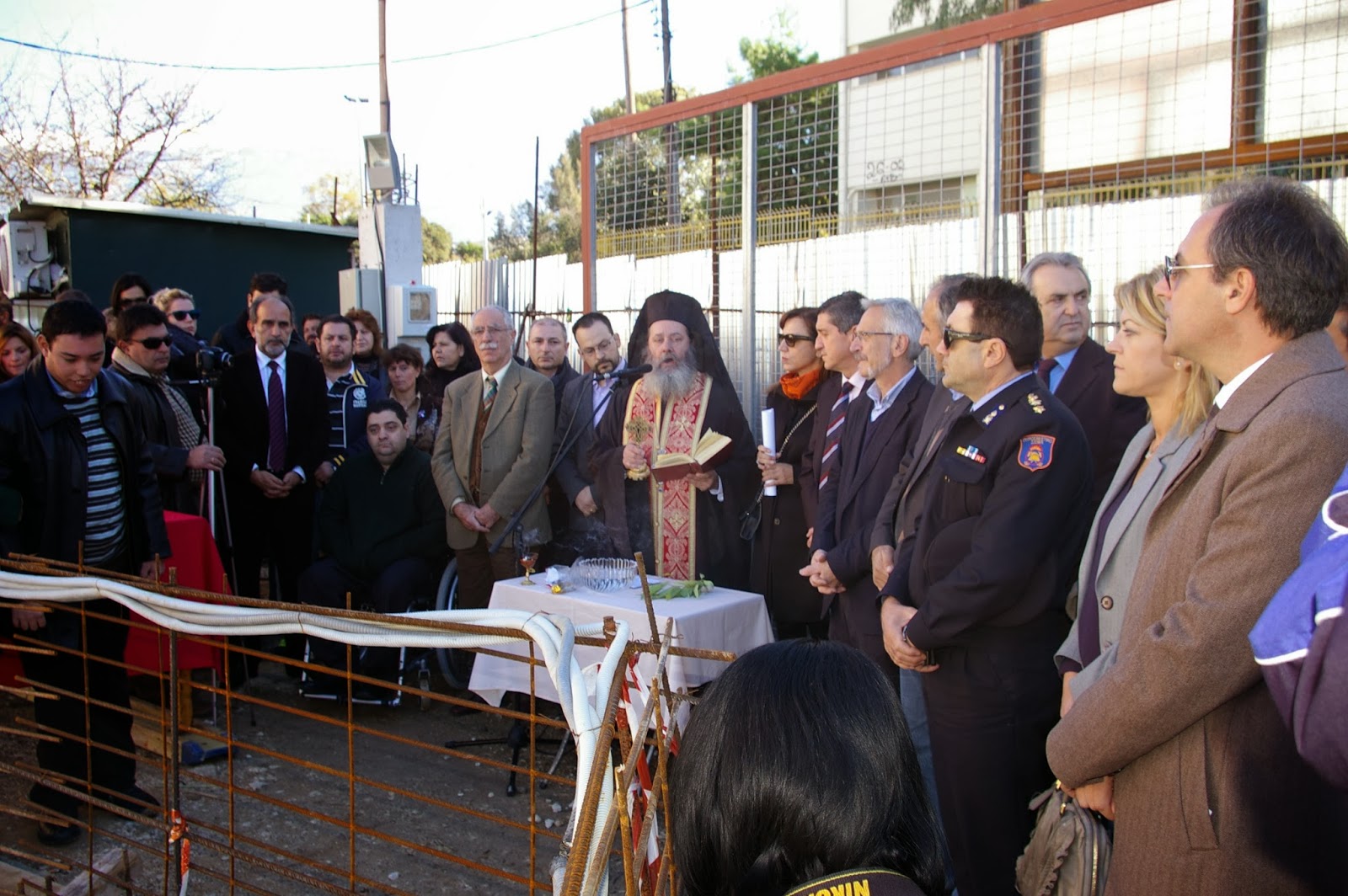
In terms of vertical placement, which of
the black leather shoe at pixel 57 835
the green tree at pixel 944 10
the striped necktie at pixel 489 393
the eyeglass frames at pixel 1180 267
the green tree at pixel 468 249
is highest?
the green tree at pixel 468 249

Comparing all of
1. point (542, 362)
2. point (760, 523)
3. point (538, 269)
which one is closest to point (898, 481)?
point (760, 523)

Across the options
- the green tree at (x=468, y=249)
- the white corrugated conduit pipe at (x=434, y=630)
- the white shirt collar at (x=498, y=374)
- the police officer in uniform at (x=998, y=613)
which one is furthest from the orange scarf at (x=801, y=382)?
the green tree at (x=468, y=249)

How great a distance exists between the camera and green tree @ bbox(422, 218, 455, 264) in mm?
53281

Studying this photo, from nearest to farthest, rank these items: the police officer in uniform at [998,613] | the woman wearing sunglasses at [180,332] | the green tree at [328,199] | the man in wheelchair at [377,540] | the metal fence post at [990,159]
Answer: the police officer in uniform at [998,613]
the metal fence post at [990,159]
the man in wheelchair at [377,540]
the woman wearing sunglasses at [180,332]
the green tree at [328,199]

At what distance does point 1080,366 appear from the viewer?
Answer: 4133 mm

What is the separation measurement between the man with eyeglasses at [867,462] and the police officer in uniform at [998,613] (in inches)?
32.8

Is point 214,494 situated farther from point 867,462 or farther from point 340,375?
point 867,462

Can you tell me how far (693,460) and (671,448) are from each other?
1.60ft

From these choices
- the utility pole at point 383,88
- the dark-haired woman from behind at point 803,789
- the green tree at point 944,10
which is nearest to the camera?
the dark-haired woman from behind at point 803,789

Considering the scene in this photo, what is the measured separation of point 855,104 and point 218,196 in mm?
25960

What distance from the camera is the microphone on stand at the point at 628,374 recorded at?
5.20 m

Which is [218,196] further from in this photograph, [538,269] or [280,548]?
[280,548]

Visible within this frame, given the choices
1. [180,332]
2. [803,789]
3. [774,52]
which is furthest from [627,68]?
[803,789]

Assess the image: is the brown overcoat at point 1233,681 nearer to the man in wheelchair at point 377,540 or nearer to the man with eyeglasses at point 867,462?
the man with eyeglasses at point 867,462
